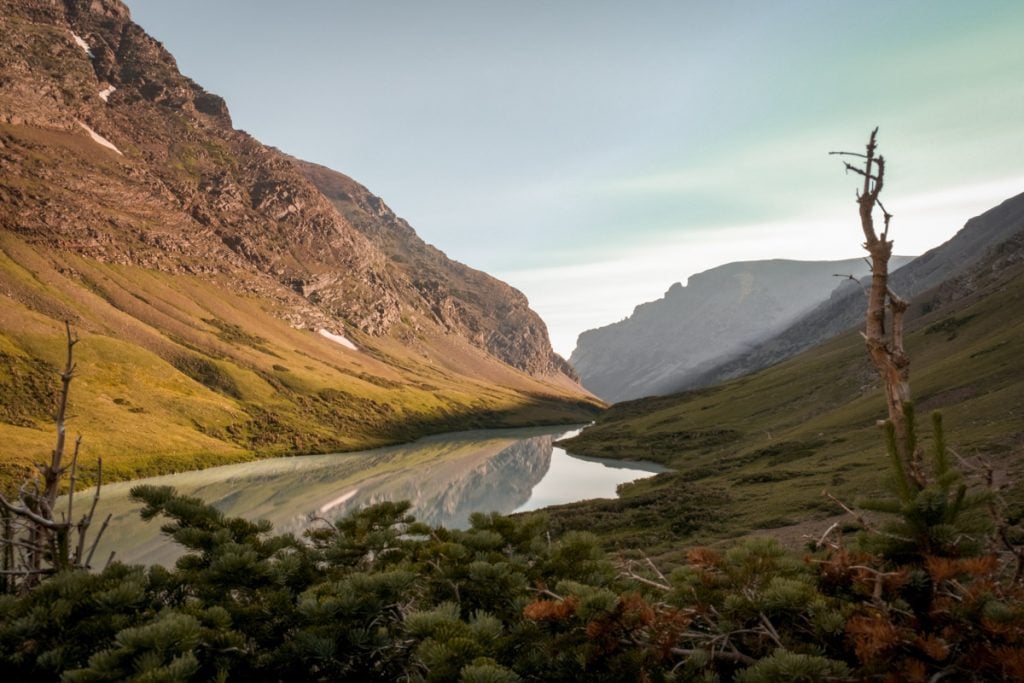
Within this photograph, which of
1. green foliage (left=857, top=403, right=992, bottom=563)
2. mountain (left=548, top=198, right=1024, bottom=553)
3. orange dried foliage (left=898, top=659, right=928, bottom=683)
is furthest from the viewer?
mountain (left=548, top=198, right=1024, bottom=553)

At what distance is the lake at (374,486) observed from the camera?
60125mm

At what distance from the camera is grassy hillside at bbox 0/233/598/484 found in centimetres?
10119

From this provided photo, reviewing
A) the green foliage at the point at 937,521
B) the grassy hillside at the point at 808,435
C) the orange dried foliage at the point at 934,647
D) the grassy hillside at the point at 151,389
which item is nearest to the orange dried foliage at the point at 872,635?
the orange dried foliage at the point at 934,647

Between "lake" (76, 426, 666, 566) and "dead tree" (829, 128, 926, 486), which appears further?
"lake" (76, 426, 666, 566)

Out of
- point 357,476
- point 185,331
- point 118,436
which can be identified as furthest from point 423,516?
point 185,331

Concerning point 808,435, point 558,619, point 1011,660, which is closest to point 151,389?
point 808,435

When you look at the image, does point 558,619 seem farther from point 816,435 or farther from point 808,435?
point 808,435

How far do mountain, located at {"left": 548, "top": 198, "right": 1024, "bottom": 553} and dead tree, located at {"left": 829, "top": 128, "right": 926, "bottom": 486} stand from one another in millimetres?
437

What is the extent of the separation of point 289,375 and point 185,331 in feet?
117

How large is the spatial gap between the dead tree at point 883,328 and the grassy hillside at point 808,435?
2.20 feet

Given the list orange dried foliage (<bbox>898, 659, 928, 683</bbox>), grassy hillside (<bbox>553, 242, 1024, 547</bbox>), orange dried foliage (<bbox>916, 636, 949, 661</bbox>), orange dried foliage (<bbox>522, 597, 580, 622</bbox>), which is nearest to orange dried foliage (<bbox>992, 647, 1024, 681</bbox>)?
orange dried foliage (<bbox>916, 636, 949, 661</bbox>)

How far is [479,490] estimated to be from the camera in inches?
3263

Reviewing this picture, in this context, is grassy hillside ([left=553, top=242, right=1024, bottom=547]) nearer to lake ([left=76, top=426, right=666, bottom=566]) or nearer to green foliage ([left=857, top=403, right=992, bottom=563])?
green foliage ([left=857, top=403, right=992, bottom=563])

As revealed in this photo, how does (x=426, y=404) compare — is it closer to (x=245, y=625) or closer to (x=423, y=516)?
(x=423, y=516)
